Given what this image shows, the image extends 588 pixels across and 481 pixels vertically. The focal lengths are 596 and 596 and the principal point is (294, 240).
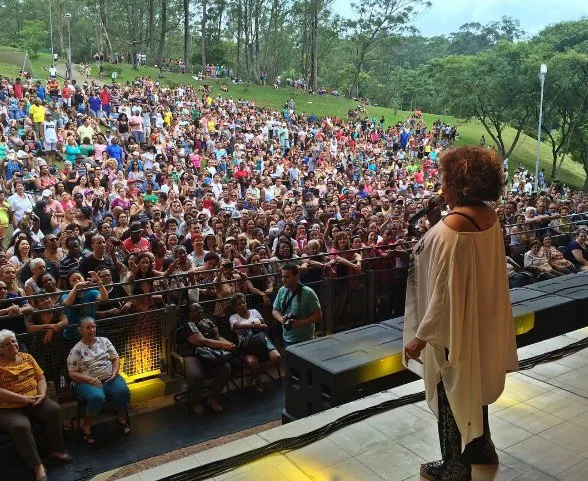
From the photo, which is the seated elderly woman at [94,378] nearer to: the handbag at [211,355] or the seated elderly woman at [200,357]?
the seated elderly woman at [200,357]

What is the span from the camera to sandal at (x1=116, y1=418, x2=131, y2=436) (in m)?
5.89

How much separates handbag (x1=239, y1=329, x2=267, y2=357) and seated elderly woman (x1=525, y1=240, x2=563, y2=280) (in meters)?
5.60

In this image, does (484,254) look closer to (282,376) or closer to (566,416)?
(566,416)

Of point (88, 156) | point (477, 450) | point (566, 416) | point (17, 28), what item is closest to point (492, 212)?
point (477, 450)

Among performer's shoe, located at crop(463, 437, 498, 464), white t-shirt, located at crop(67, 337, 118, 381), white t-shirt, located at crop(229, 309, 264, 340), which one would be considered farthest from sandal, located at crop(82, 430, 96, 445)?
performer's shoe, located at crop(463, 437, 498, 464)

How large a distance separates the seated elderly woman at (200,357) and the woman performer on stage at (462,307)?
357 cm

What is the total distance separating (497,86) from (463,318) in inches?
1335

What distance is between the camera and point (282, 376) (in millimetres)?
7355

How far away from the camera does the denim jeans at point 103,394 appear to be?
5.76 m

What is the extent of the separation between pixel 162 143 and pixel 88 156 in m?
3.71

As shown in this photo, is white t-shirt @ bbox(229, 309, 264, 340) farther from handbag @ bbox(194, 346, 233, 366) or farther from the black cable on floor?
the black cable on floor

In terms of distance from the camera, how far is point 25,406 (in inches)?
207

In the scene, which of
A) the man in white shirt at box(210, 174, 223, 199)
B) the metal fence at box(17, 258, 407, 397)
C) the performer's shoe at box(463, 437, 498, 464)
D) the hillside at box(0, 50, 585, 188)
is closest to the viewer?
the performer's shoe at box(463, 437, 498, 464)

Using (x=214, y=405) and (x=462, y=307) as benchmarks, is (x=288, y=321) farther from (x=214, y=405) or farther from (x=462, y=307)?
(x=462, y=307)
